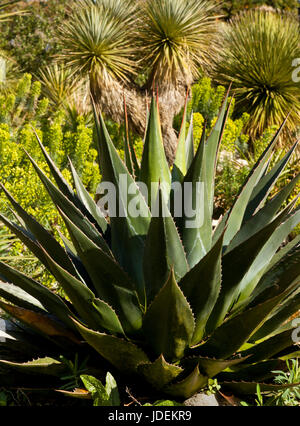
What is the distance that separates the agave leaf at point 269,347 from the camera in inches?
81.1

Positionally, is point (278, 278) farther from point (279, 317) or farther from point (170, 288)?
point (170, 288)

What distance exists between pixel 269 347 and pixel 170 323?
1.60ft

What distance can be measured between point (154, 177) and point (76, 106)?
784cm

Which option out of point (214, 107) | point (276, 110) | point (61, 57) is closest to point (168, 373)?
point (214, 107)

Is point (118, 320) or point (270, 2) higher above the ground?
point (270, 2)

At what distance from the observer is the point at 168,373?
6.33 ft

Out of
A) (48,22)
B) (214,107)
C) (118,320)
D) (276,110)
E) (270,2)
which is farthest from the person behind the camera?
(270,2)

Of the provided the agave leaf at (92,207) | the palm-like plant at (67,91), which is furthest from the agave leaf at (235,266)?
the palm-like plant at (67,91)

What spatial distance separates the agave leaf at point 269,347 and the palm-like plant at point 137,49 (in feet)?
22.8

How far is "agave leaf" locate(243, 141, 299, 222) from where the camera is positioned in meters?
2.56

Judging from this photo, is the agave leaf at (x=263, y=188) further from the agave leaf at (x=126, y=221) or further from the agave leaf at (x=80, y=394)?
the agave leaf at (x=80, y=394)

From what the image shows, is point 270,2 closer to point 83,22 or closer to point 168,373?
point 83,22
